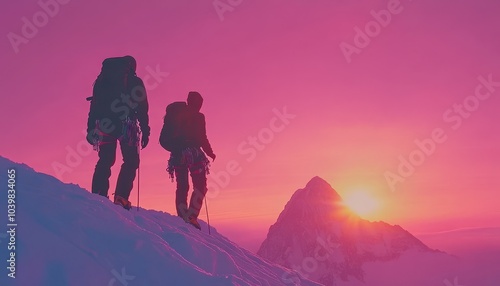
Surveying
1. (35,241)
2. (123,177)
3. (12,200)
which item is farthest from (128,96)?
(35,241)

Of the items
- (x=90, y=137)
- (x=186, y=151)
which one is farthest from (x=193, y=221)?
(x=90, y=137)

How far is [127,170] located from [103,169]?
0.59 meters

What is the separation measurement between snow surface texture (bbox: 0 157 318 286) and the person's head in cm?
536

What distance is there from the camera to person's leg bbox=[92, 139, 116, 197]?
12102 millimetres

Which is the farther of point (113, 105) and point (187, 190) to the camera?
point (187, 190)

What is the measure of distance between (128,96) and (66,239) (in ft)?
18.3

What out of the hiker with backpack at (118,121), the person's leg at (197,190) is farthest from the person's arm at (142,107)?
the person's leg at (197,190)

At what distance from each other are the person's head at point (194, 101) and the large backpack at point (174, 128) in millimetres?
212

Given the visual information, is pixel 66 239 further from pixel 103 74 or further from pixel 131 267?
pixel 103 74

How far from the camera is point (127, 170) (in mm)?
12477

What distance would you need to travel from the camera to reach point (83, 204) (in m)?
9.14

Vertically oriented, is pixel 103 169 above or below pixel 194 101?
below

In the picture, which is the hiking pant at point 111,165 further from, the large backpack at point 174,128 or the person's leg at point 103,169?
the large backpack at point 174,128

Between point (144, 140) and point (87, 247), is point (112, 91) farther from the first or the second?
point (87, 247)
